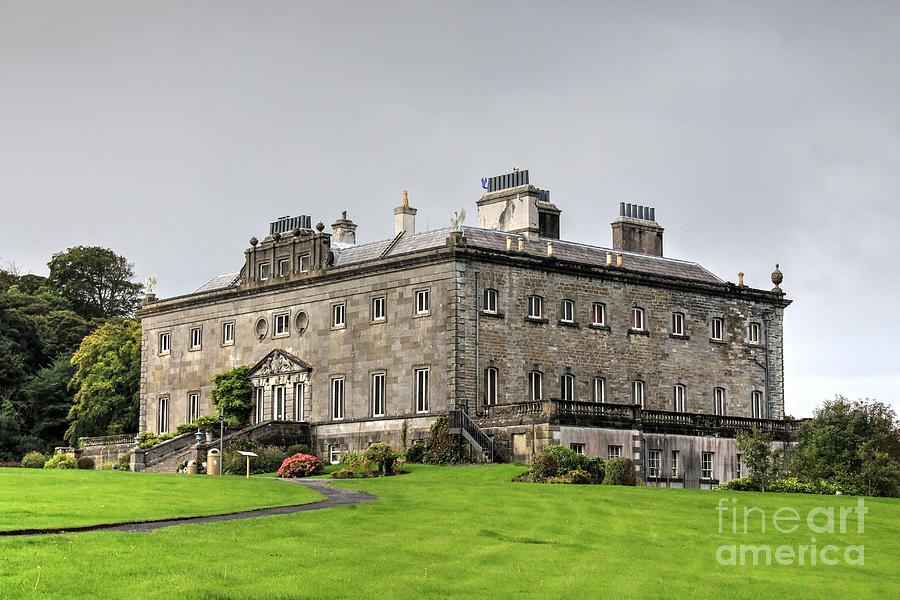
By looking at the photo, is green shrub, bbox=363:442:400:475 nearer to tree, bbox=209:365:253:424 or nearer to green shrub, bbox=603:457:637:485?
green shrub, bbox=603:457:637:485

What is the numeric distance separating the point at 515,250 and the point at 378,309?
21.8 ft

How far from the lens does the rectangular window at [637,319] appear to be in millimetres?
72938

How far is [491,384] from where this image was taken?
67188 millimetres

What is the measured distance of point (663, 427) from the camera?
66375 millimetres

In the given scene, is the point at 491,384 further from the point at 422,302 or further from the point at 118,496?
the point at 118,496

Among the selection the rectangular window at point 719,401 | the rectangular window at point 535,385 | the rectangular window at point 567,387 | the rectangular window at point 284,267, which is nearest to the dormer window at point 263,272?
the rectangular window at point 284,267

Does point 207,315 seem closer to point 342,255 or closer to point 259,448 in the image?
point 342,255

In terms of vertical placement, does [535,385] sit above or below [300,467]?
above

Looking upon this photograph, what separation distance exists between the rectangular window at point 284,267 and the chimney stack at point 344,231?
18.7ft

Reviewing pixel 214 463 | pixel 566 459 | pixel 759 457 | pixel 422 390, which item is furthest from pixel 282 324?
pixel 759 457

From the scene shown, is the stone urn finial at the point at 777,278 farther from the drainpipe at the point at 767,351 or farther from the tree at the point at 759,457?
the tree at the point at 759,457

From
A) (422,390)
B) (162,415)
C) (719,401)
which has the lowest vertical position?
(162,415)

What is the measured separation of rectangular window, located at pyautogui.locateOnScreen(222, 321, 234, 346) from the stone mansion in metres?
0.10

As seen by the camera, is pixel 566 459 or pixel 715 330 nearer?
pixel 566 459
